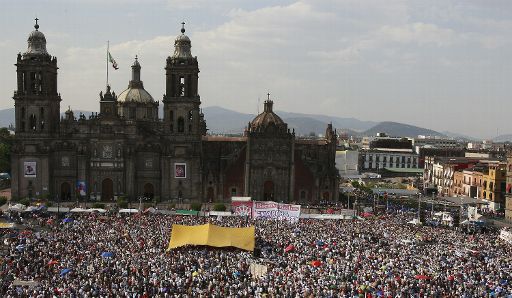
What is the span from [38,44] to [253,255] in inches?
1939

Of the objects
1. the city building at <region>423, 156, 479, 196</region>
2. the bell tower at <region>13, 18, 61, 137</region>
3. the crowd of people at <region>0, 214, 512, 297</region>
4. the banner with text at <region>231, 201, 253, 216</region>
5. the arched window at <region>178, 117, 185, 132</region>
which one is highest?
the bell tower at <region>13, 18, 61, 137</region>

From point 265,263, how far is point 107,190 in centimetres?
A: 4382

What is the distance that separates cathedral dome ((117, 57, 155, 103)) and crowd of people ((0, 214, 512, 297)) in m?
40.1

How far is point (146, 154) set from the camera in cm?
8200

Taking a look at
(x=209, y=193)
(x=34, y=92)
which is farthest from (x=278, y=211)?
(x=34, y=92)

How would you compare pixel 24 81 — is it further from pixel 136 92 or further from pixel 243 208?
pixel 243 208

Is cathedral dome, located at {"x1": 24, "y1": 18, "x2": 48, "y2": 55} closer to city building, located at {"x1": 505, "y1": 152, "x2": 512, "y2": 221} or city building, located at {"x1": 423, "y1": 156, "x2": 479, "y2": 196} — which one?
city building, located at {"x1": 505, "y1": 152, "x2": 512, "y2": 221}

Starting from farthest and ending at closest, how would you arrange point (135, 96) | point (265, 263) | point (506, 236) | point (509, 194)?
→ 1. point (135, 96)
2. point (509, 194)
3. point (506, 236)
4. point (265, 263)

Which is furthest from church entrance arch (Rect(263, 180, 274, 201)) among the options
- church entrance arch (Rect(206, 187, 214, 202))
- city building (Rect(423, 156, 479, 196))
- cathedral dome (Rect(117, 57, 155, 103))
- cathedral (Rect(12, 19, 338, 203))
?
city building (Rect(423, 156, 479, 196))

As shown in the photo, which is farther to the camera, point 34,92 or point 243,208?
point 34,92

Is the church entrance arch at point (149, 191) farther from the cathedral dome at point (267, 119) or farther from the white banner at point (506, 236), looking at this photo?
the white banner at point (506, 236)

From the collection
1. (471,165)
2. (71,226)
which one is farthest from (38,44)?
(471,165)

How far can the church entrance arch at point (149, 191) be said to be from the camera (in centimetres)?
8225

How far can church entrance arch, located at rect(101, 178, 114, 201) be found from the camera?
3182 inches
